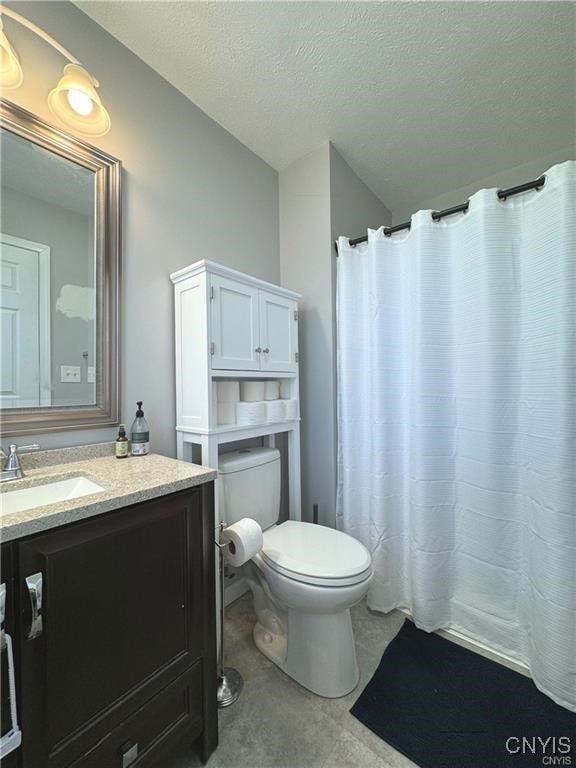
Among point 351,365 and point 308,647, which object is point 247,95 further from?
point 308,647

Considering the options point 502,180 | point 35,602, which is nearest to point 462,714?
point 35,602

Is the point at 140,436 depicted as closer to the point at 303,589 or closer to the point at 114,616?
the point at 114,616

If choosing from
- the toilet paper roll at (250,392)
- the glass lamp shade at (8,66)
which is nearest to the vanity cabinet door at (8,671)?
the toilet paper roll at (250,392)

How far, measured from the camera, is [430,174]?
2.03 m

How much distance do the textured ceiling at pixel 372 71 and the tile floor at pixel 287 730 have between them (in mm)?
2319

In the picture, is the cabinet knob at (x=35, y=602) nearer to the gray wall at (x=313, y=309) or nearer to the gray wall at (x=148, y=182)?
the gray wall at (x=148, y=182)

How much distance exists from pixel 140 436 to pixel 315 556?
2.67ft

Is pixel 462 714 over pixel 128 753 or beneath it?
beneath

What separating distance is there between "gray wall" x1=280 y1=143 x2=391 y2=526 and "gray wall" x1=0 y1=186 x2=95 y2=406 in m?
1.09

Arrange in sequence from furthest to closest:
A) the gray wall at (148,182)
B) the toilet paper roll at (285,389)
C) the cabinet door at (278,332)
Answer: the toilet paper roll at (285,389) < the cabinet door at (278,332) < the gray wall at (148,182)

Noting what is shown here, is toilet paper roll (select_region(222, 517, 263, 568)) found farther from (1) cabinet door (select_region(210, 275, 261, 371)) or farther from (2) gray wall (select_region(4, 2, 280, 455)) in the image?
(1) cabinet door (select_region(210, 275, 261, 371))

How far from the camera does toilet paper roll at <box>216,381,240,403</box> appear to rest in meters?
1.38

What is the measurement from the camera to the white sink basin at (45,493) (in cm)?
85

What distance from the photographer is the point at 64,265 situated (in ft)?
3.59
